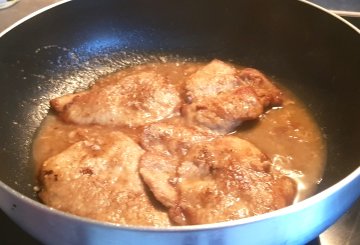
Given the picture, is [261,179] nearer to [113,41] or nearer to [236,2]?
[236,2]

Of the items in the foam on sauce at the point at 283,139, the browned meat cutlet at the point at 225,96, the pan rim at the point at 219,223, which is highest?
the pan rim at the point at 219,223

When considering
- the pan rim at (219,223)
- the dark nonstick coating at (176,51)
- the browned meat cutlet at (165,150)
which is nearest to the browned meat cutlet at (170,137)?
the browned meat cutlet at (165,150)

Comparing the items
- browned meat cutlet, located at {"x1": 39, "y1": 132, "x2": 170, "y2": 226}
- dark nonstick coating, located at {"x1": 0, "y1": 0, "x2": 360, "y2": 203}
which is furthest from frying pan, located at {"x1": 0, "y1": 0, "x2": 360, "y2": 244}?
browned meat cutlet, located at {"x1": 39, "y1": 132, "x2": 170, "y2": 226}

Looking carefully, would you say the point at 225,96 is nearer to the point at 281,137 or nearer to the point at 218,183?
the point at 281,137

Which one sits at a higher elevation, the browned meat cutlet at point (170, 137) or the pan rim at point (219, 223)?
the pan rim at point (219, 223)

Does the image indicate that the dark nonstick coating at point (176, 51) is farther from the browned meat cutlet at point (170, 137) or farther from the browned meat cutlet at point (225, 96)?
the browned meat cutlet at point (170, 137)

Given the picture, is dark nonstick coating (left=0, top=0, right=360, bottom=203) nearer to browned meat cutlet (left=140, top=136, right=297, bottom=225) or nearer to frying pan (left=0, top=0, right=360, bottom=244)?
frying pan (left=0, top=0, right=360, bottom=244)

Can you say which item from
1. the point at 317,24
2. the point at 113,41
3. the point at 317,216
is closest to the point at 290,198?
the point at 317,216
